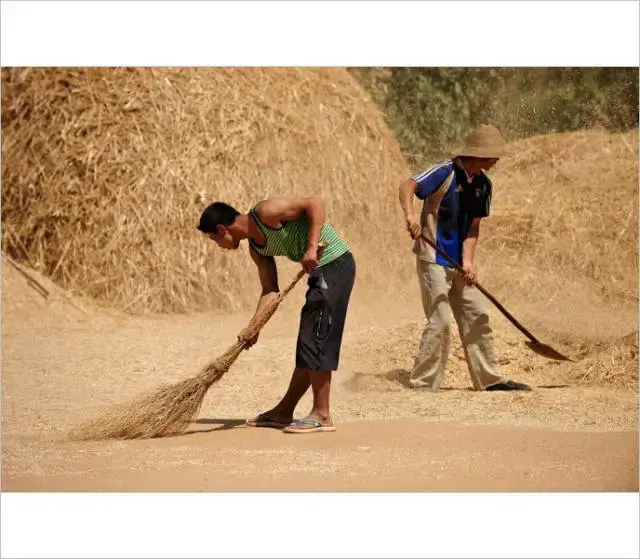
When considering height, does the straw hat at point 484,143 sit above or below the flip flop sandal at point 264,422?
above

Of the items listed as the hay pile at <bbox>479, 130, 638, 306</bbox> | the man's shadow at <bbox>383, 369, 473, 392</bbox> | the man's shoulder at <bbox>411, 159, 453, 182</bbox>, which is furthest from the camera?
the hay pile at <bbox>479, 130, 638, 306</bbox>

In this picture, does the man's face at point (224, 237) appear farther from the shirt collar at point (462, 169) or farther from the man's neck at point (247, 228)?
the shirt collar at point (462, 169)

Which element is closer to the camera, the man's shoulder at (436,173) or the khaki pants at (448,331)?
the man's shoulder at (436,173)

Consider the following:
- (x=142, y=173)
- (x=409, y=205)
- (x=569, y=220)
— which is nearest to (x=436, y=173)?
(x=409, y=205)

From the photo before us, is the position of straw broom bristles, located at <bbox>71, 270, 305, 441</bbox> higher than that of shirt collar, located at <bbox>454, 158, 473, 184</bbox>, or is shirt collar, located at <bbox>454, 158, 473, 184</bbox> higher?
shirt collar, located at <bbox>454, 158, 473, 184</bbox>

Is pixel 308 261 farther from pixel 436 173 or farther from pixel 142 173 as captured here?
pixel 142 173

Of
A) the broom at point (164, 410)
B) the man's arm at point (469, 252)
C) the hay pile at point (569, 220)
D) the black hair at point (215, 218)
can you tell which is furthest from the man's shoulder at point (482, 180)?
the hay pile at point (569, 220)

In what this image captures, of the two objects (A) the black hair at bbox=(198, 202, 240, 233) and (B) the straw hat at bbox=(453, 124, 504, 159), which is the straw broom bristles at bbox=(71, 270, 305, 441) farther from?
(B) the straw hat at bbox=(453, 124, 504, 159)

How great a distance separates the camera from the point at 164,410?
5.75m

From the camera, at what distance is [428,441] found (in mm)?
5703

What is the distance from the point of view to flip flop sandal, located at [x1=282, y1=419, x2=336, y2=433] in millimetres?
5762

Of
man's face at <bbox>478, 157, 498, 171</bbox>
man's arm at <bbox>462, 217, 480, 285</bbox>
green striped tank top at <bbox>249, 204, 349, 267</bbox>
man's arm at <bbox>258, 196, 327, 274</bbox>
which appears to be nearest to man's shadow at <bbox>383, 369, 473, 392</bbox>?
man's arm at <bbox>462, 217, 480, 285</bbox>

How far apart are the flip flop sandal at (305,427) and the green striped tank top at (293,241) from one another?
0.81m

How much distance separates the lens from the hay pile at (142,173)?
1165cm
